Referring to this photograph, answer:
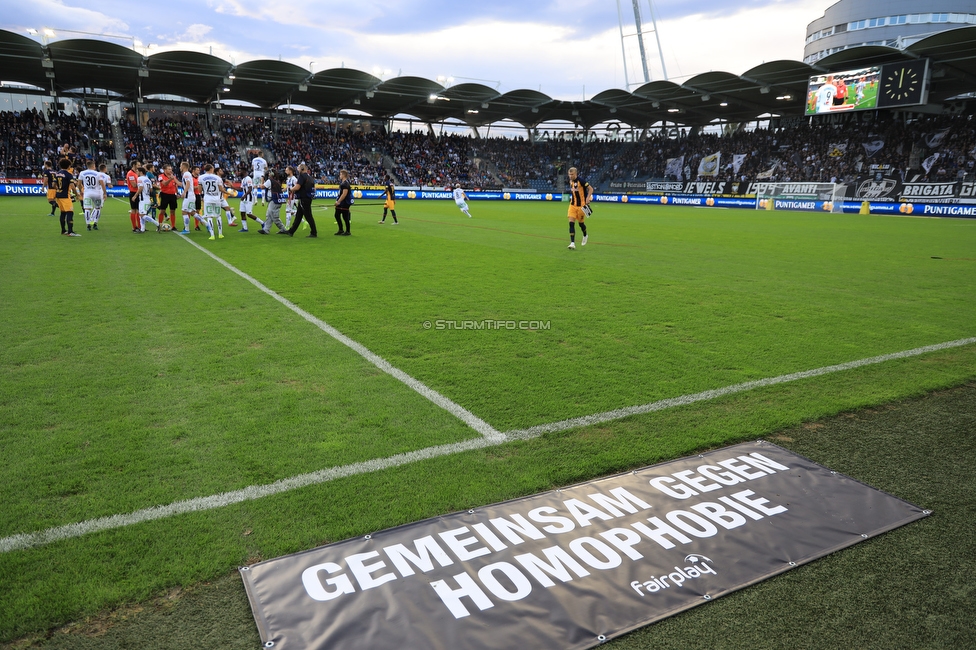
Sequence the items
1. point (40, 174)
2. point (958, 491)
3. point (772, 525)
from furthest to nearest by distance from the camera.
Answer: point (40, 174)
point (958, 491)
point (772, 525)

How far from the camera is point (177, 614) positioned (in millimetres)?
2414

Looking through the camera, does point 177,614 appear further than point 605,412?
No

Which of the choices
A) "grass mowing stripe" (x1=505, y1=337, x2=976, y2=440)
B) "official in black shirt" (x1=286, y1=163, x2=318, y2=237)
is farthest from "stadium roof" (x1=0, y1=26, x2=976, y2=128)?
"grass mowing stripe" (x1=505, y1=337, x2=976, y2=440)

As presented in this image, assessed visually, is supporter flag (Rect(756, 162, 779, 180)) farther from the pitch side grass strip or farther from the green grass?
the green grass

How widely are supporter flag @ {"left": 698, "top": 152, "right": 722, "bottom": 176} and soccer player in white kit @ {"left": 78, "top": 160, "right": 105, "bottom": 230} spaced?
2045 inches

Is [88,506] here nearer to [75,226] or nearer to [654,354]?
[654,354]

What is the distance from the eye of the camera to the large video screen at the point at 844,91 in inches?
1569

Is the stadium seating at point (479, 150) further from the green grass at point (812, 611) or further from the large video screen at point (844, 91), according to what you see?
the green grass at point (812, 611)

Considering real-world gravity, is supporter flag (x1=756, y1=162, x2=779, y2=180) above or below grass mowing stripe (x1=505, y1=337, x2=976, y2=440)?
above

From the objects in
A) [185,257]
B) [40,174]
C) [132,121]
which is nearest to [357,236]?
[185,257]

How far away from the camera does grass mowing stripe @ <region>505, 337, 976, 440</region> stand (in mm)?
4223

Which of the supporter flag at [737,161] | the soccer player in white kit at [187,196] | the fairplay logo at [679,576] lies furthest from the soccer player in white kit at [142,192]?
the supporter flag at [737,161]

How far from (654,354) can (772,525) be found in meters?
2.99

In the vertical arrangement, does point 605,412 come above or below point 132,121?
below
